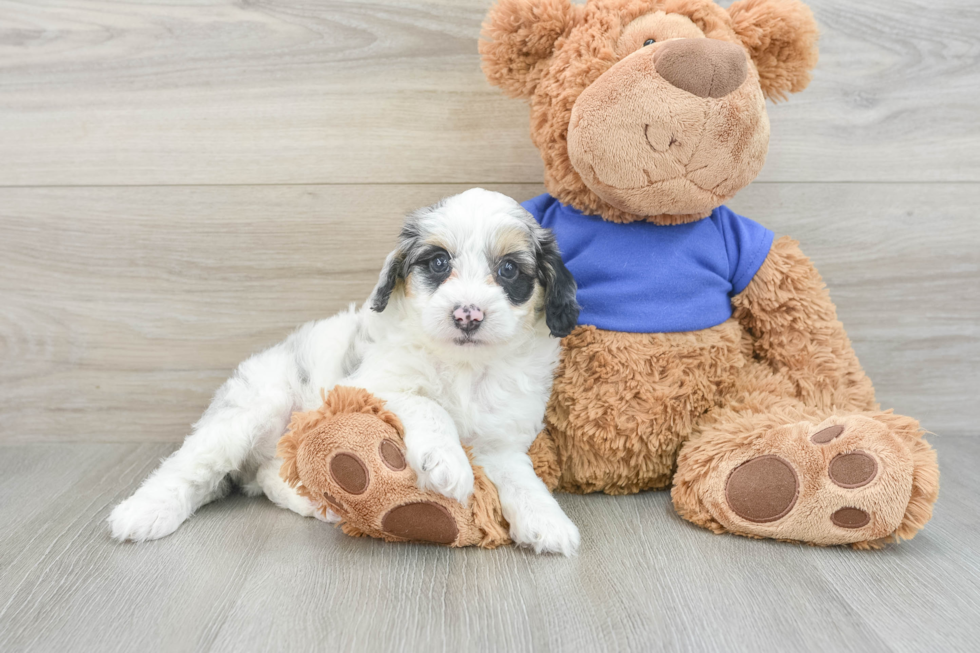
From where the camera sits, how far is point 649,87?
4.75 feet

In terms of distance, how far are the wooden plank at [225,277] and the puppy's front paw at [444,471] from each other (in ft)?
2.92

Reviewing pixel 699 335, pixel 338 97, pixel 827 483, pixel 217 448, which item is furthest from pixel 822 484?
pixel 338 97

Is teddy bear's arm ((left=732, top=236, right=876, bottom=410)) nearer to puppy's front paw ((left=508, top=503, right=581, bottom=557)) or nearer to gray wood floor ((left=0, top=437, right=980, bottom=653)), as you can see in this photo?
gray wood floor ((left=0, top=437, right=980, bottom=653))

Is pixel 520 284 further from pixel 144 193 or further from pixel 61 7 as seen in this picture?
pixel 61 7

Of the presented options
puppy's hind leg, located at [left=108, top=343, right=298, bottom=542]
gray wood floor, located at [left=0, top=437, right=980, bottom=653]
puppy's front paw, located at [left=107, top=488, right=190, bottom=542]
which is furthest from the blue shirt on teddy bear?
puppy's front paw, located at [left=107, top=488, right=190, bottom=542]

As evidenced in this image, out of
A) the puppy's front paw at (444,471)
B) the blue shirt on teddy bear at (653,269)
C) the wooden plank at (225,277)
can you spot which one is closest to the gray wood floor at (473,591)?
the puppy's front paw at (444,471)

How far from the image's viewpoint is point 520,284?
1515 millimetres

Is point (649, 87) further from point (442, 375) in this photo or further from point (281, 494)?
point (281, 494)

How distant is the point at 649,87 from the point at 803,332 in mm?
734

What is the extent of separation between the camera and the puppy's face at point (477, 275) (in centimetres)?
140

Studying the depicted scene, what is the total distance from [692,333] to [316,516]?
Result: 3.25 ft

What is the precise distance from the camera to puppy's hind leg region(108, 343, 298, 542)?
1551mm

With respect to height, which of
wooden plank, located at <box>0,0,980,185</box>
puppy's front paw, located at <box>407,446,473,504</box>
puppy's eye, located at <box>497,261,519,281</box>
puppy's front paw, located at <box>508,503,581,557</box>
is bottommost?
puppy's front paw, located at <box>508,503,581,557</box>

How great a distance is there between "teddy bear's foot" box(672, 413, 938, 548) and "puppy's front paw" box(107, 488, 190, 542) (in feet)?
3.85
